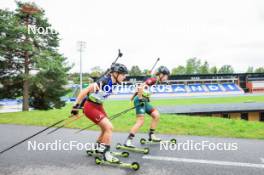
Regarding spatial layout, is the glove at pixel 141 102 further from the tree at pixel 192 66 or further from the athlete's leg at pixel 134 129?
the tree at pixel 192 66

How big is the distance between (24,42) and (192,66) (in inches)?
3513

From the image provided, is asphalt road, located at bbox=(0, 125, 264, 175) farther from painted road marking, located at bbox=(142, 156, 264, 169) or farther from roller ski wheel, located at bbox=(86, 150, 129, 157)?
roller ski wheel, located at bbox=(86, 150, 129, 157)

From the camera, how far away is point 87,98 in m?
5.01

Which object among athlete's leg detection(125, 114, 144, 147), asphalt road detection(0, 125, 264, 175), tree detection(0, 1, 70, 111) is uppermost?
tree detection(0, 1, 70, 111)

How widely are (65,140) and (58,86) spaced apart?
59.5 ft

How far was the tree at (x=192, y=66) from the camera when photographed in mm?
98188

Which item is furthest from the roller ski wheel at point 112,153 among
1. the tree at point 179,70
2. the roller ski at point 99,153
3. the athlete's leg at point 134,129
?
the tree at point 179,70

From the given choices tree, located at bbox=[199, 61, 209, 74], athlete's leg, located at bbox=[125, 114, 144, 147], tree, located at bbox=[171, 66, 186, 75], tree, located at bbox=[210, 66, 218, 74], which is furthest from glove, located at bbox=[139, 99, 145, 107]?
tree, located at bbox=[210, 66, 218, 74]

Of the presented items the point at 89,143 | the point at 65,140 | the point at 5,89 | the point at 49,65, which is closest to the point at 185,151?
the point at 89,143

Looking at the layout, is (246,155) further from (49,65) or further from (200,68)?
(200,68)

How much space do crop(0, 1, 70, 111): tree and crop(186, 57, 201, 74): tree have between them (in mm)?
83582

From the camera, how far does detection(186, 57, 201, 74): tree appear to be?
322ft

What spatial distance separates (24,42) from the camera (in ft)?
59.3

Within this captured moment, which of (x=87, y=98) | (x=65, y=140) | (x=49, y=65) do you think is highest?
(x=49, y=65)
